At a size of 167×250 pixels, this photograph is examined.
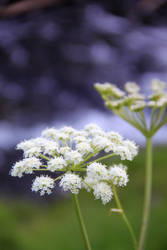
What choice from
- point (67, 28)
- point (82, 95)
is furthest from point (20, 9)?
point (82, 95)

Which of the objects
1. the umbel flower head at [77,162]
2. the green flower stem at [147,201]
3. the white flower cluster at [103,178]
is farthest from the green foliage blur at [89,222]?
the white flower cluster at [103,178]

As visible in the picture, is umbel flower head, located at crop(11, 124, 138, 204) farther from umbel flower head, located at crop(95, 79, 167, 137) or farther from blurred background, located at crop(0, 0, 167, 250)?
blurred background, located at crop(0, 0, 167, 250)

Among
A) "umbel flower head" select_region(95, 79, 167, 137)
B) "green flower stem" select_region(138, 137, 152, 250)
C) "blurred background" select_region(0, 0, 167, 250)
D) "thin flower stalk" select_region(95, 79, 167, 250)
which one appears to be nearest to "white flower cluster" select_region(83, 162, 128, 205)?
"green flower stem" select_region(138, 137, 152, 250)

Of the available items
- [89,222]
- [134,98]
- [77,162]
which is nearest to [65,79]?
[89,222]

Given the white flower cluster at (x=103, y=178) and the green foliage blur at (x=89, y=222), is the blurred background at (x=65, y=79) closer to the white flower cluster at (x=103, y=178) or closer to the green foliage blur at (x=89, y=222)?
the green foliage blur at (x=89, y=222)

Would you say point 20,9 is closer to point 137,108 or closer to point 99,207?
point 137,108
